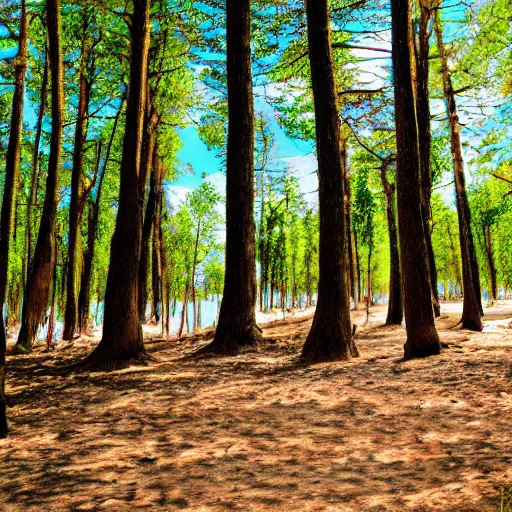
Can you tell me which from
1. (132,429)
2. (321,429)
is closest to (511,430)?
(321,429)

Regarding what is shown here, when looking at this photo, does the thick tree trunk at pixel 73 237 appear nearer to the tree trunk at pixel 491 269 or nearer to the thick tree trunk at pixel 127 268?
the thick tree trunk at pixel 127 268

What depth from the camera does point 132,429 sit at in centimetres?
509

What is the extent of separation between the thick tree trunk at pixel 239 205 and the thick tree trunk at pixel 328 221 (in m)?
1.46

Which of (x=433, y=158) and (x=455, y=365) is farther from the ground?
(x=433, y=158)

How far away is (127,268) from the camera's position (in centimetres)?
889

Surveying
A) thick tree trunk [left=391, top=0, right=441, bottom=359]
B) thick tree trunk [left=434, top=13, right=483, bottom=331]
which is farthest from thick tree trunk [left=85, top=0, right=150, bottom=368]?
thick tree trunk [left=434, top=13, right=483, bottom=331]

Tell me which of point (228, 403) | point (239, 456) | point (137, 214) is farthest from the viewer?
point (137, 214)

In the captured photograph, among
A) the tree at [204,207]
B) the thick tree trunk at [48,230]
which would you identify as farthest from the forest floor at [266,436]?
the tree at [204,207]

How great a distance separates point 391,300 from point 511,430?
35.0 ft

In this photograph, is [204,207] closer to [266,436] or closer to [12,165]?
[12,165]

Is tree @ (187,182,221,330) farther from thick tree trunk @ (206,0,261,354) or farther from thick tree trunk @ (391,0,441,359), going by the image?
thick tree trunk @ (391,0,441,359)

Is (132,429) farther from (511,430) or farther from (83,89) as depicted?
(83,89)

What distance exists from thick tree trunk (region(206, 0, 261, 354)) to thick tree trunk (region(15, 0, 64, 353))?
455 centimetres

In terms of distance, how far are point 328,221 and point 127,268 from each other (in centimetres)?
380
